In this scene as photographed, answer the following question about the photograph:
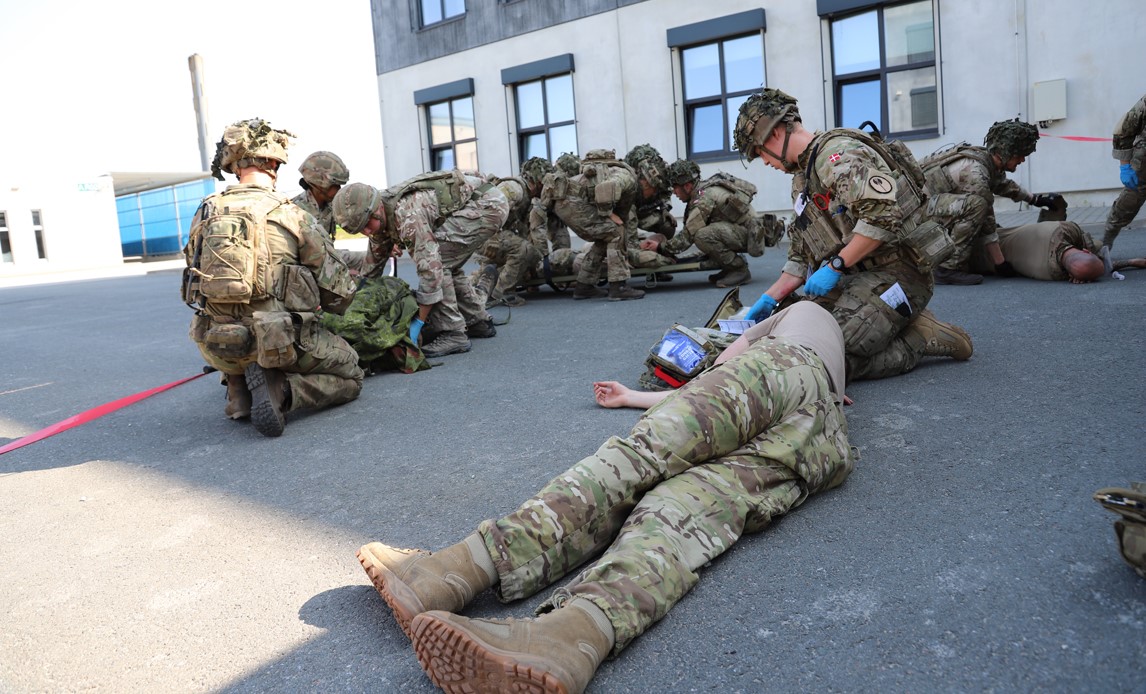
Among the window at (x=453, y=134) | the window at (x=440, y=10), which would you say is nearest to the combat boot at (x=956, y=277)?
the window at (x=453, y=134)

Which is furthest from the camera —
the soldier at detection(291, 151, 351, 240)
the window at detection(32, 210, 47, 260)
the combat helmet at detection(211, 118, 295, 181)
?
the window at detection(32, 210, 47, 260)

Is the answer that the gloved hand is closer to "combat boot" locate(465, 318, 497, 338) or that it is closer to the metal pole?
"combat boot" locate(465, 318, 497, 338)

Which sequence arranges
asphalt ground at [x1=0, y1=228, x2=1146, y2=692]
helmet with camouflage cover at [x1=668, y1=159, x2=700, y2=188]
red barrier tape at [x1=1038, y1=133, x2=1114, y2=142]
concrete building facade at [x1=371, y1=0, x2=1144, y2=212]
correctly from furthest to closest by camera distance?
concrete building facade at [x1=371, y1=0, x2=1144, y2=212], red barrier tape at [x1=1038, y1=133, x2=1114, y2=142], helmet with camouflage cover at [x1=668, y1=159, x2=700, y2=188], asphalt ground at [x1=0, y1=228, x2=1146, y2=692]

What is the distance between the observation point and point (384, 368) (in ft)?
18.9

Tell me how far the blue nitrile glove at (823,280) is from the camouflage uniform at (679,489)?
156 cm

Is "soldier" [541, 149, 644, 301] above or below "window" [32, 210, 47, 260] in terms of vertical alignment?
below

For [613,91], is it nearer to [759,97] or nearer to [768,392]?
[759,97]

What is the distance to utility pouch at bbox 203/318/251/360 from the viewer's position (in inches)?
163

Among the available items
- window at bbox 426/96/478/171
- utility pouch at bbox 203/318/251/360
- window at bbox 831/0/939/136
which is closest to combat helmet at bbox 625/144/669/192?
window at bbox 831/0/939/136

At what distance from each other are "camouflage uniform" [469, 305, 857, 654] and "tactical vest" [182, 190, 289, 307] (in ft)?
8.19

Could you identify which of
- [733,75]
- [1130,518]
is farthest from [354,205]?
[733,75]

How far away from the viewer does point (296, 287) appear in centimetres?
441

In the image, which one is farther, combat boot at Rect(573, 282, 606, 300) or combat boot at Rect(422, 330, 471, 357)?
combat boot at Rect(573, 282, 606, 300)

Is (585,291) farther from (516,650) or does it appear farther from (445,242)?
(516,650)
